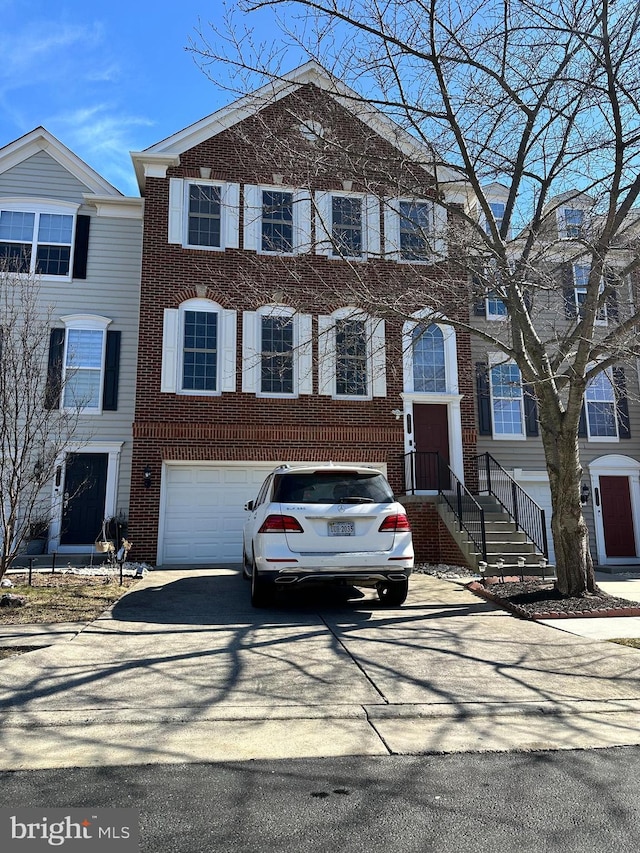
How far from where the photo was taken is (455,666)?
538 centimetres

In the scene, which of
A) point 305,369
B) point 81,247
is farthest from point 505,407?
point 81,247

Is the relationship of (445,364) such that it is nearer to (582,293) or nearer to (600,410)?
(582,293)

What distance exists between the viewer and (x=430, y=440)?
1462cm

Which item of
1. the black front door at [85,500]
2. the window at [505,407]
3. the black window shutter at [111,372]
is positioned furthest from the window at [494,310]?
the black front door at [85,500]

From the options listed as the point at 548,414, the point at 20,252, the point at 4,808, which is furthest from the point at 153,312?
the point at 4,808

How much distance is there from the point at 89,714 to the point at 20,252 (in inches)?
521

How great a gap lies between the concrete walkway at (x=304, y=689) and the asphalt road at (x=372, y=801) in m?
0.21

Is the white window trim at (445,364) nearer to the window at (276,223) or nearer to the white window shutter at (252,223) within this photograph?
the window at (276,223)

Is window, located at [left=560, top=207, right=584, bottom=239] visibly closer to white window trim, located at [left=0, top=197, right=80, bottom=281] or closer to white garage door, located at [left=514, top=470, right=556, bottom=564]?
white garage door, located at [left=514, top=470, right=556, bottom=564]

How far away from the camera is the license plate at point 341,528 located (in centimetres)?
709

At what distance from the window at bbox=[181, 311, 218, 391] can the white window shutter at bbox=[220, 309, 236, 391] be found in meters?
0.17

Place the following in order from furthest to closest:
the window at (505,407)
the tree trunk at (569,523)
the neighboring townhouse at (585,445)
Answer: the window at (505,407)
the neighboring townhouse at (585,445)
the tree trunk at (569,523)

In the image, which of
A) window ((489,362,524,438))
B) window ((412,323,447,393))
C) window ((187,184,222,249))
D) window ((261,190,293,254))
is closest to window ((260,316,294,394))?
window ((261,190,293,254))

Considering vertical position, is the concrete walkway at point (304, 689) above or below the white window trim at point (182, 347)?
below
